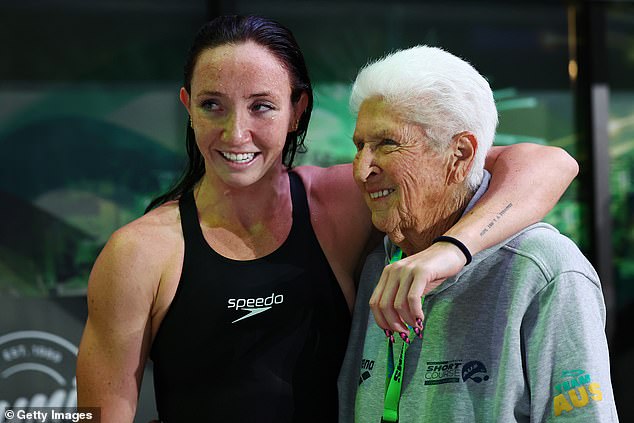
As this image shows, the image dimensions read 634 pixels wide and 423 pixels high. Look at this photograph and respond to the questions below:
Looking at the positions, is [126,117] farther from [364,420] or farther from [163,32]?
[364,420]

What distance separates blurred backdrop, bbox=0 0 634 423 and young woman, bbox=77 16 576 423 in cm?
185

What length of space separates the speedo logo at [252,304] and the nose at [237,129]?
1.20 ft

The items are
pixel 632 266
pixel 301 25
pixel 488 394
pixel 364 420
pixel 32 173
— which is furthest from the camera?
pixel 632 266

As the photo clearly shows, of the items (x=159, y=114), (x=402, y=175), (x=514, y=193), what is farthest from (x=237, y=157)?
(x=159, y=114)

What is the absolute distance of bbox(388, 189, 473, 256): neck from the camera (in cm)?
172

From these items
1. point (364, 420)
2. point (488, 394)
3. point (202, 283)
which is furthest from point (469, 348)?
point (202, 283)

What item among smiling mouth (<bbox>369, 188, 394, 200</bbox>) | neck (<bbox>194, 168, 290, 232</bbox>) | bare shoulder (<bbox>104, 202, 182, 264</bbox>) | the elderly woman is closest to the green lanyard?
the elderly woman

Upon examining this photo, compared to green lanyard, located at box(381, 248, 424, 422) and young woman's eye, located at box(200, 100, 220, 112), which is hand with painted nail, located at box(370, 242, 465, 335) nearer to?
green lanyard, located at box(381, 248, 424, 422)

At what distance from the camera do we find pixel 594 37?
15.6 ft

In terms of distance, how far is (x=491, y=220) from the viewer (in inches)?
64.2

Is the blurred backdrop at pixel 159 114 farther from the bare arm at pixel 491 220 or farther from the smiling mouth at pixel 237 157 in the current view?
the bare arm at pixel 491 220

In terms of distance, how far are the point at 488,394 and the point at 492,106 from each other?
0.59m

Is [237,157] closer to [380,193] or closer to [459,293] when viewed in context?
[380,193]

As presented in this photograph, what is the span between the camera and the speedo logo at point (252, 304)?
6.14 feet
